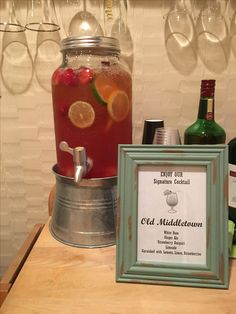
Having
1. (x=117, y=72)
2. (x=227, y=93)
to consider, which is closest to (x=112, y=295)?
(x=117, y=72)

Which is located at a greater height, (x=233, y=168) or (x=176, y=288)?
(x=233, y=168)

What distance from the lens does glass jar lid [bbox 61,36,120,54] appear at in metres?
0.78

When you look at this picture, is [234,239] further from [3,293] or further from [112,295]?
[3,293]

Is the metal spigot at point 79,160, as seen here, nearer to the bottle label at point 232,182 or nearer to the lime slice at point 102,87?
the lime slice at point 102,87

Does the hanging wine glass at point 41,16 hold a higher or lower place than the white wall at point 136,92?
higher

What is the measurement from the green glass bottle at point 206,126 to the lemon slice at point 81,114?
0.93 feet

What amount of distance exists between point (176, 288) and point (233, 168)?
305mm

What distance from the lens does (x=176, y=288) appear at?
0.66 m

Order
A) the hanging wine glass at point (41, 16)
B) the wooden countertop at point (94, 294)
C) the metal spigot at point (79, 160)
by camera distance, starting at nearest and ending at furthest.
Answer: the wooden countertop at point (94, 294)
the metal spigot at point (79, 160)
the hanging wine glass at point (41, 16)

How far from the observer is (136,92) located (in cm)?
102

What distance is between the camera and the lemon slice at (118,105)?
807 mm

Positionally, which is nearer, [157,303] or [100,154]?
[157,303]

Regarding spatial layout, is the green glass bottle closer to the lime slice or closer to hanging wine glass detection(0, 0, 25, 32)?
the lime slice

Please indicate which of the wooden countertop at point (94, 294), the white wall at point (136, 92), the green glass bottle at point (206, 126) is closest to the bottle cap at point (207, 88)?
the green glass bottle at point (206, 126)
